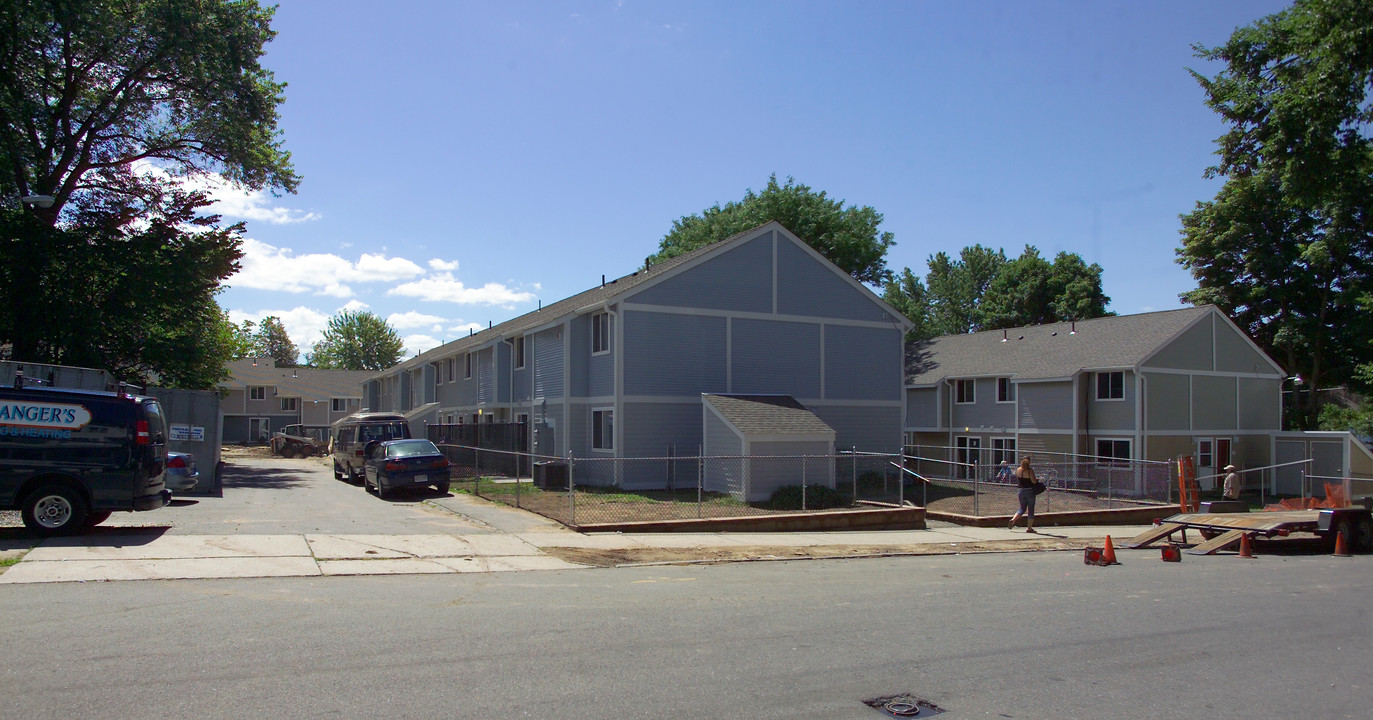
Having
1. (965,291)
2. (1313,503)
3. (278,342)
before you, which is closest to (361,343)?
(278,342)

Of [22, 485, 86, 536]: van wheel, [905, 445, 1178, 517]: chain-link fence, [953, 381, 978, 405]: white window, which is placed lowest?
[905, 445, 1178, 517]: chain-link fence

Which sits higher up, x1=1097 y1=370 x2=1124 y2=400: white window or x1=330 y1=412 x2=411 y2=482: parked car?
x1=1097 y1=370 x2=1124 y2=400: white window

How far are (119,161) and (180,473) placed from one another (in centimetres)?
1817

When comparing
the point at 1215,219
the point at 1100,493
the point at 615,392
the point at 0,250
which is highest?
the point at 1215,219

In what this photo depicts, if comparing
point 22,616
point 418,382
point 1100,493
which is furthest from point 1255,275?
point 22,616

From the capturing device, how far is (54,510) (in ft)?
40.4

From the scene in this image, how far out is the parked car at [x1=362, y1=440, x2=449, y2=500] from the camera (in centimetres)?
2102

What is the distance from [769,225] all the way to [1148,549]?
13910mm

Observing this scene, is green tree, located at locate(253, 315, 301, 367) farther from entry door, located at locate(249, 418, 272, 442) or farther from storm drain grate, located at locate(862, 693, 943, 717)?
storm drain grate, located at locate(862, 693, 943, 717)

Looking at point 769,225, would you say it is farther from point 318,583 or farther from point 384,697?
point 384,697

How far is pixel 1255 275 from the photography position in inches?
1796

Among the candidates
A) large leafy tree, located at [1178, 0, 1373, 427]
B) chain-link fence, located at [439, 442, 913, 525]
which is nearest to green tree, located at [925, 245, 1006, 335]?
large leafy tree, located at [1178, 0, 1373, 427]

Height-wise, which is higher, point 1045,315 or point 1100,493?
point 1045,315

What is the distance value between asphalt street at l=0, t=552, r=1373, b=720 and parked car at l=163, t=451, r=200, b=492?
32.3 ft
